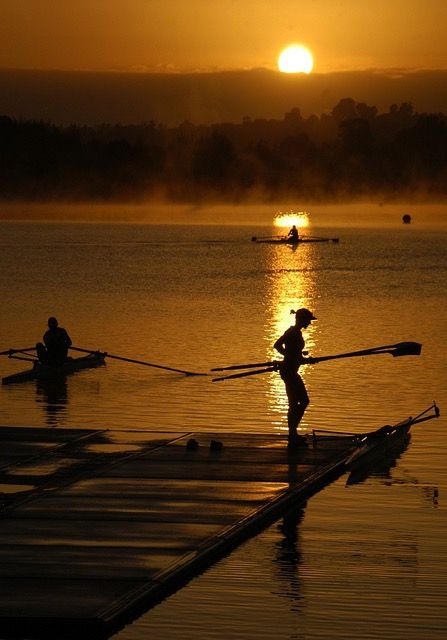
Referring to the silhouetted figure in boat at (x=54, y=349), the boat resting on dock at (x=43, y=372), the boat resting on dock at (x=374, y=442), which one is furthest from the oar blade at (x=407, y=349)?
the boat resting on dock at (x=43, y=372)

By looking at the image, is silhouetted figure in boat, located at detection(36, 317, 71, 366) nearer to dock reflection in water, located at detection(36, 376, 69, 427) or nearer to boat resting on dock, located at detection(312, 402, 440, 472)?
dock reflection in water, located at detection(36, 376, 69, 427)

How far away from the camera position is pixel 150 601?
16000 mm

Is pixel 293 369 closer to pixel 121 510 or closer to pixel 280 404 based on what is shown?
pixel 121 510

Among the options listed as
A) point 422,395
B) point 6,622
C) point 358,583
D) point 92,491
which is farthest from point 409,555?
point 422,395

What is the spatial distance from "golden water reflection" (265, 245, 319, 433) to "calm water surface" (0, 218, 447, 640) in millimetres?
160

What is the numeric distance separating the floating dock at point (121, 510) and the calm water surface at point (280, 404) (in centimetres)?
33

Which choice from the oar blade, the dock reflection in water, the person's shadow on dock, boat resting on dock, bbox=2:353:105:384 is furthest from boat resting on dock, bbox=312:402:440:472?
boat resting on dock, bbox=2:353:105:384

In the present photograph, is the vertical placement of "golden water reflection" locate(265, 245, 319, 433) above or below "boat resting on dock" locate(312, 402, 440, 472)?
A: above

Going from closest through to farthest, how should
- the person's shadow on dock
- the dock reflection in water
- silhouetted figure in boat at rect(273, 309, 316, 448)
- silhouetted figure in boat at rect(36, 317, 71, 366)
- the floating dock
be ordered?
the floating dock < the person's shadow on dock < silhouetted figure in boat at rect(273, 309, 316, 448) < the dock reflection in water < silhouetted figure in boat at rect(36, 317, 71, 366)

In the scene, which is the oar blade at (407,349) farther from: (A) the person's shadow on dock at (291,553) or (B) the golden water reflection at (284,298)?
(A) the person's shadow on dock at (291,553)

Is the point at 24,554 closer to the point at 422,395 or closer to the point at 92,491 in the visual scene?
the point at 92,491

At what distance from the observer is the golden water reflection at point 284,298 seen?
113ft

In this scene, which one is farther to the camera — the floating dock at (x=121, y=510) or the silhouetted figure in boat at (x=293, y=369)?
the silhouetted figure in boat at (x=293, y=369)

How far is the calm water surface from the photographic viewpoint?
1648cm
